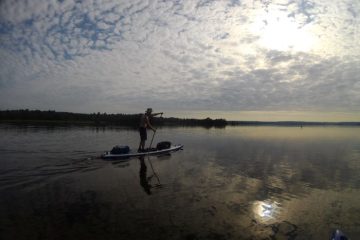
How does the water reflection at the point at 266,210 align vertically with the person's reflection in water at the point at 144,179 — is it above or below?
below

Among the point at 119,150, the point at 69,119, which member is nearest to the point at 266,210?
the point at 119,150

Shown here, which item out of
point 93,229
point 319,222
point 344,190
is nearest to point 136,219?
point 93,229

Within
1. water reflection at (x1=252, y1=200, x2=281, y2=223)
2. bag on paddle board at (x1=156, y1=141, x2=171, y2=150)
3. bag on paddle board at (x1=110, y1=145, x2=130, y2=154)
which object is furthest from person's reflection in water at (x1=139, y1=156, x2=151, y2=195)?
bag on paddle board at (x1=156, y1=141, x2=171, y2=150)

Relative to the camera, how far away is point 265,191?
12.5m

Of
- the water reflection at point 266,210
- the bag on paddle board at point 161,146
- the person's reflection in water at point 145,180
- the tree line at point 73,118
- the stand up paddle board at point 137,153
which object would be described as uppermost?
the tree line at point 73,118

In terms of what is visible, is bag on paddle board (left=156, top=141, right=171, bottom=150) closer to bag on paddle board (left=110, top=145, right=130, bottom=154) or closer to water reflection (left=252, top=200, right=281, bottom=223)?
bag on paddle board (left=110, top=145, right=130, bottom=154)

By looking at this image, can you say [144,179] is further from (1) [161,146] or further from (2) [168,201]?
(1) [161,146]

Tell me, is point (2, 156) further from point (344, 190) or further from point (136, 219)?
point (344, 190)

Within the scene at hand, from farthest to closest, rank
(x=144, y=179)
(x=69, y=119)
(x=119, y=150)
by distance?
(x=69, y=119) < (x=119, y=150) < (x=144, y=179)

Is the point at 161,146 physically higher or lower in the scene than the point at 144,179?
higher

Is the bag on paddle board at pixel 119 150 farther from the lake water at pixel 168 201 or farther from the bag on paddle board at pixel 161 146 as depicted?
the bag on paddle board at pixel 161 146

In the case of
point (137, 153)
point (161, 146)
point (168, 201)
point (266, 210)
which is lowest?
point (266, 210)

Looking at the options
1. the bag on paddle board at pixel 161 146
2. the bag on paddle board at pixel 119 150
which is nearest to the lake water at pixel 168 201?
the bag on paddle board at pixel 119 150

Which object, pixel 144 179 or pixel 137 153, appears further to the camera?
pixel 137 153
